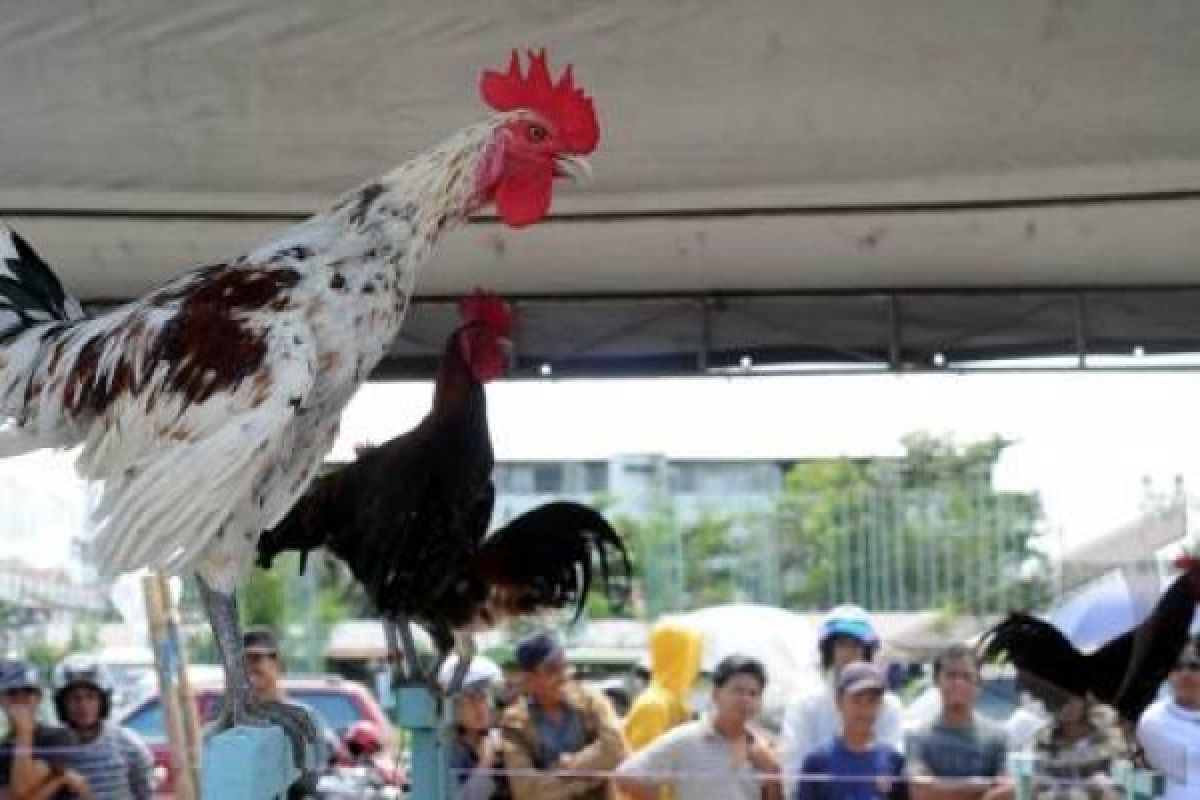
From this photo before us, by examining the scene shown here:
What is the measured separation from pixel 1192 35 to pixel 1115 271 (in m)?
1.74

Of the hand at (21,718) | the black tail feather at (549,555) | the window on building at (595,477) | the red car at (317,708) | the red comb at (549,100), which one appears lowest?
the red car at (317,708)

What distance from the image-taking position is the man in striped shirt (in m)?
6.10

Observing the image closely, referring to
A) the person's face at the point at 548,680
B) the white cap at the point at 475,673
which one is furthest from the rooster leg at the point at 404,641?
the person's face at the point at 548,680

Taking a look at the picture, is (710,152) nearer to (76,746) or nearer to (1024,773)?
(1024,773)

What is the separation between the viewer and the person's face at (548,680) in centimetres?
550

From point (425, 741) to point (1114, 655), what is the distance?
7.98 feet

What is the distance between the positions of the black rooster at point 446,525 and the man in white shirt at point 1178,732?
5.87ft

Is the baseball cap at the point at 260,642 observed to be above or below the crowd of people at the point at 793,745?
above

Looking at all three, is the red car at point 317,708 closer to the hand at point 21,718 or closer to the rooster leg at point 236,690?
the hand at point 21,718

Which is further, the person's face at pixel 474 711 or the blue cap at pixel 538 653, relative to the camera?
the person's face at pixel 474 711

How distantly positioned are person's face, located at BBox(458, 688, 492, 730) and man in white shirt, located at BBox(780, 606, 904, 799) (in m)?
1.02

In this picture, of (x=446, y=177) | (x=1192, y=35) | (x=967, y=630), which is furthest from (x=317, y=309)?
(x=967, y=630)

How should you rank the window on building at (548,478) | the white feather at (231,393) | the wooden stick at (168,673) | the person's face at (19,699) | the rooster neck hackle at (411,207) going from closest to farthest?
1. the white feather at (231,393)
2. the rooster neck hackle at (411,207)
3. the person's face at (19,699)
4. the wooden stick at (168,673)
5. the window on building at (548,478)

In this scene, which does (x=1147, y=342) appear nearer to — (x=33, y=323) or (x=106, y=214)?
(x=106, y=214)
